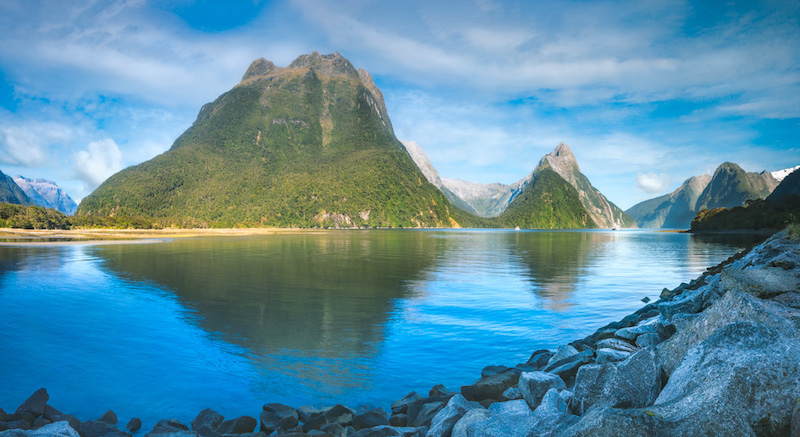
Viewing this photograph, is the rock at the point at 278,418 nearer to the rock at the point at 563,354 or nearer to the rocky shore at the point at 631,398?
the rocky shore at the point at 631,398

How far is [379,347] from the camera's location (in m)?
13.9

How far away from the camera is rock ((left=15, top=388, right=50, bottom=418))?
862 cm

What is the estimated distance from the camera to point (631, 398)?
18.3 ft

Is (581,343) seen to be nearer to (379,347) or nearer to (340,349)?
(379,347)

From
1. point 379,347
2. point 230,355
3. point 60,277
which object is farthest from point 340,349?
point 60,277

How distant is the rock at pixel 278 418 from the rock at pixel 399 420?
6.43 feet

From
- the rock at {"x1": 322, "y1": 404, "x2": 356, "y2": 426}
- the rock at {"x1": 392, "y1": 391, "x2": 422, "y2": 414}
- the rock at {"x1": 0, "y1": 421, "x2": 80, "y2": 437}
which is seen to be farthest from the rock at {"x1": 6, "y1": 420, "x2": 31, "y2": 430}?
the rock at {"x1": 392, "y1": 391, "x2": 422, "y2": 414}

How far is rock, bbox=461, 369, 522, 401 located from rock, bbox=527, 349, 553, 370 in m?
2.27

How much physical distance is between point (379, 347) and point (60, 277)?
30.1 m

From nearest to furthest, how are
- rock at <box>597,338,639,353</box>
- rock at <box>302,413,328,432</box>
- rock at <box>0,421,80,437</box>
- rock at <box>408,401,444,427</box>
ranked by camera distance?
1. rock at <box>0,421,80,437</box>
2. rock at <box>302,413,328,432</box>
3. rock at <box>408,401,444,427</box>
4. rock at <box>597,338,639,353</box>

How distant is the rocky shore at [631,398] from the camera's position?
13.7 feet

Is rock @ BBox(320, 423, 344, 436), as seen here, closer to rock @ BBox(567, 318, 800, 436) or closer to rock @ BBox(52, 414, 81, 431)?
rock @ BBox(567, 318, 800, 436)

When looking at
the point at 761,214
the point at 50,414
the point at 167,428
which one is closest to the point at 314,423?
the point at 167,428

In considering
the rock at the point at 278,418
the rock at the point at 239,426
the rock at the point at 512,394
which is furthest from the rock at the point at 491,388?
the rock at the point at 239,426
